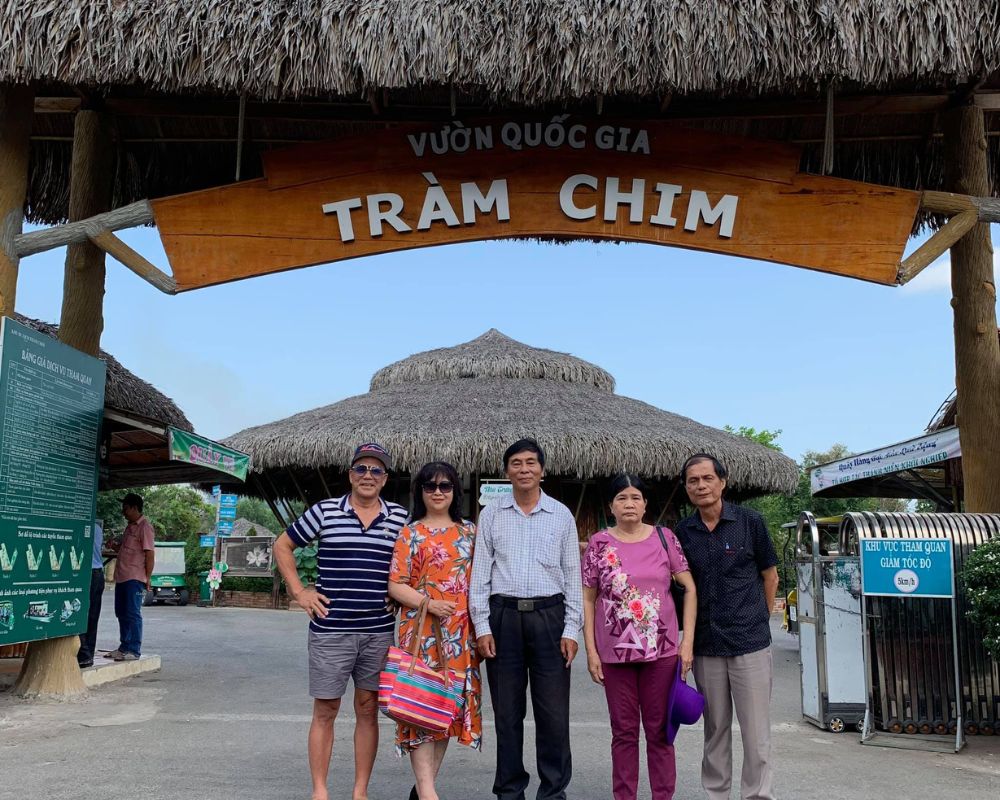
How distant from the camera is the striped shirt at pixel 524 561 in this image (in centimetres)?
432

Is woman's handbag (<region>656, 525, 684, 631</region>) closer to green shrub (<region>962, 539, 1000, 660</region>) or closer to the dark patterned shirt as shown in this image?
the dark patterned shirt

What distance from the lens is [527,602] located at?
14.1 feet

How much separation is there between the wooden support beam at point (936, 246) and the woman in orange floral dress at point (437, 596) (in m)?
3.66

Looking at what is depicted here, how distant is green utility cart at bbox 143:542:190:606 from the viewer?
23.8 meters

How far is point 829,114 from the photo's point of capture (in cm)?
661

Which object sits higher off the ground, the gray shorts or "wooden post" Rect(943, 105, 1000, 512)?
"wooden post" Rect(943, 105, 1000, 512)

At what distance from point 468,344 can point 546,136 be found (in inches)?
556

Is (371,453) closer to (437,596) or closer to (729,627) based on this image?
(437,596)

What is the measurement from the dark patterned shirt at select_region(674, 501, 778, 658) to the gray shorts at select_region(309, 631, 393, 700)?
145cm

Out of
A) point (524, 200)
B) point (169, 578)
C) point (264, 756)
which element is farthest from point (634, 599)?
point (169, 578)

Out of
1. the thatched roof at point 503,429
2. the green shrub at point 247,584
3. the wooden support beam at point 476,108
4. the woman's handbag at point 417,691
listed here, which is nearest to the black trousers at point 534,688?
the woman's handbag at point 417,691

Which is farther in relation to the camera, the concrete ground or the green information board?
the green information board

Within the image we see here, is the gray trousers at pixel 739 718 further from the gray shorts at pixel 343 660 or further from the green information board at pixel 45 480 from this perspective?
the green information board at pixel 45 480

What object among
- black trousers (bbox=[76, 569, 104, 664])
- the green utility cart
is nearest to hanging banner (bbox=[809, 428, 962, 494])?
black trousers (bbox=[76, 569, 104, 664])
